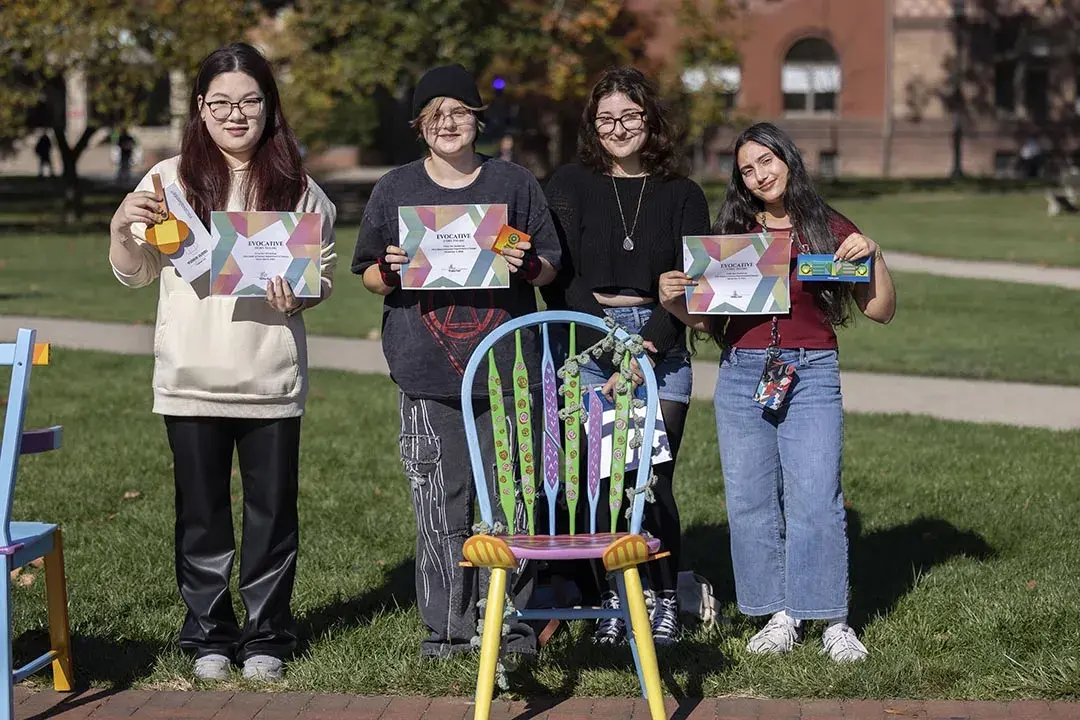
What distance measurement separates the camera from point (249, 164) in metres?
5.20

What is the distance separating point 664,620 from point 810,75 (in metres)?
46.9

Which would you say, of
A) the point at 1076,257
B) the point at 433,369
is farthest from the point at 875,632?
the point at 1076,257

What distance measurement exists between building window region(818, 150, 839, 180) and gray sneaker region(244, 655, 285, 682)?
4717 cm

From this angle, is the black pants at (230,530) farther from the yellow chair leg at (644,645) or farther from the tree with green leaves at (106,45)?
the tree with green leaves at (106,45)

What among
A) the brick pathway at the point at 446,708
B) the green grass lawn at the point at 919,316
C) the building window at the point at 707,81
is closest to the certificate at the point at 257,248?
the brick pathway at the point at 446,708

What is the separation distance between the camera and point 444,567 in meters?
5.40

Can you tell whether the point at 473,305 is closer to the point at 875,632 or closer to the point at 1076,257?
the point at 875,632

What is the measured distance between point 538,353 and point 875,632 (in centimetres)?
162

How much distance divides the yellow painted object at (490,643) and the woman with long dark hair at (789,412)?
48.3 inches

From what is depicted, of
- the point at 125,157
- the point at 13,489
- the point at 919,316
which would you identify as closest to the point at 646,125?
the point at 13,489

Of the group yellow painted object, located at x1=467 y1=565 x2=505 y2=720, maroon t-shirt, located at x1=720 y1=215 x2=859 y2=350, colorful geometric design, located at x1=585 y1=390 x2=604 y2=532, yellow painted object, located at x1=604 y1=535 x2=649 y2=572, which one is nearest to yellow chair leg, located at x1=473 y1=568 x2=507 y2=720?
yellow painted object, located at x1=467 y1=565 x2=505 y2=720

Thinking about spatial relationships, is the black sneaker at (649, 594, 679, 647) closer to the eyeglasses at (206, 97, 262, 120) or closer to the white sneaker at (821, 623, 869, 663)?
the white sneaker at (821, 623, 869, 663)

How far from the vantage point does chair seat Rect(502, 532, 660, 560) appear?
14.9 feet

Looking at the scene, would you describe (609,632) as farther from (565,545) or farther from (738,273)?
(738,273)
